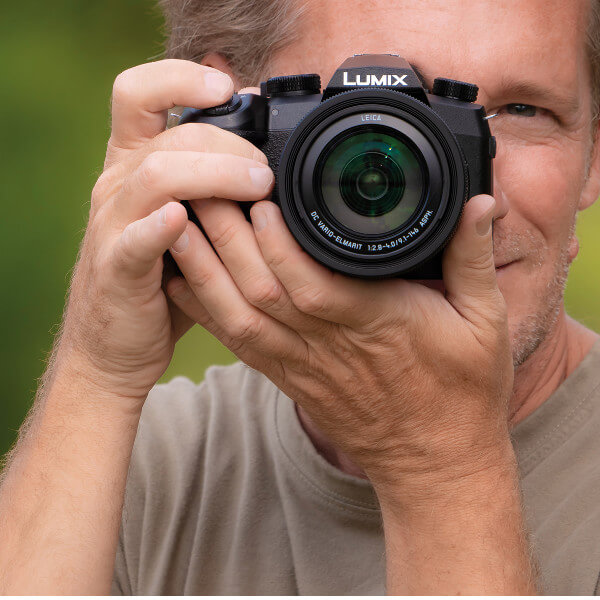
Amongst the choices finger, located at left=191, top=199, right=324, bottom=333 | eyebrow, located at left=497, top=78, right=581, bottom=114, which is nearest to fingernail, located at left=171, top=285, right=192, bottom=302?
finger, located at left=191, top=199, right=324, bottom=333

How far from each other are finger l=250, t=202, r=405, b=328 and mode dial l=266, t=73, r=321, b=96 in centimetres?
19

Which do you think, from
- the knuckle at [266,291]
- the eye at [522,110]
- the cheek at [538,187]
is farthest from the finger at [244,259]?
the eye at [522,110]

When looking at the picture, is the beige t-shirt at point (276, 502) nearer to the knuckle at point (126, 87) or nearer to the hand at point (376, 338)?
the hand at point (376, 338)

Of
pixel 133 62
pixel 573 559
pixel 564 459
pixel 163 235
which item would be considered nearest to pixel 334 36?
pixel 163 235

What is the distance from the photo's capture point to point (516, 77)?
1.62m

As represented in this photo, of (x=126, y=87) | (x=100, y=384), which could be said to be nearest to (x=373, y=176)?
(x=126, y=87)

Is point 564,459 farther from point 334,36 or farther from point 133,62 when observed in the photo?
point 133,62

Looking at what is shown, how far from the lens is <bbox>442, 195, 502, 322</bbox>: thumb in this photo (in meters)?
1.27

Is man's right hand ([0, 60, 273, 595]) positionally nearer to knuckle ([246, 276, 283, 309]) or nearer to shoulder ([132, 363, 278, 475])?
knuckle ([246, 276, 283, 309])

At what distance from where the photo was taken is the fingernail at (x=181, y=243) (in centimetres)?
134

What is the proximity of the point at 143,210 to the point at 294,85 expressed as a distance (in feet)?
0.90

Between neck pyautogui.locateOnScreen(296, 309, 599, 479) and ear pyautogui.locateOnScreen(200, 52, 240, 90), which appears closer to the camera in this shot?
neck pyautogui.locateOnScreen(296, 309, 599, 479)

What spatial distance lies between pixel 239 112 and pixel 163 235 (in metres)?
0.23

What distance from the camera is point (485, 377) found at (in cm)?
138
